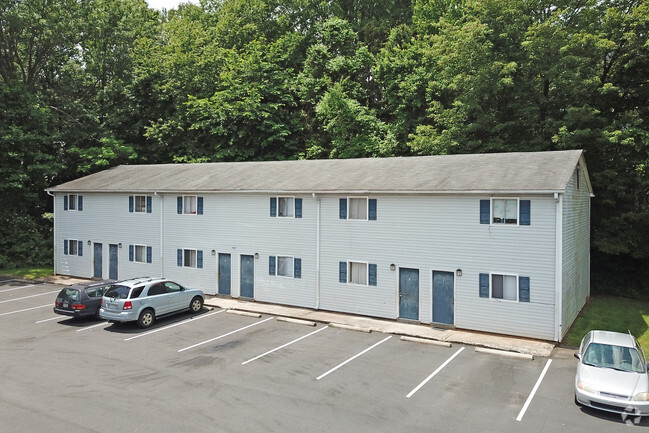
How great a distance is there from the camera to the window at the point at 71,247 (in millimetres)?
28797

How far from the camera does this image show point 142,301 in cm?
1794

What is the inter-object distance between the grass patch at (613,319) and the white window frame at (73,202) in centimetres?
2695

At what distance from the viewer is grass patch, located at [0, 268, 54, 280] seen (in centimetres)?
2972

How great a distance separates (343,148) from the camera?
122 feet

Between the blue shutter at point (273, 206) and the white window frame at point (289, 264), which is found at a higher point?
the blue shutter at point (273, 206)

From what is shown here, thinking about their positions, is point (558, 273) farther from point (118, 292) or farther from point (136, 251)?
point (136, 251)

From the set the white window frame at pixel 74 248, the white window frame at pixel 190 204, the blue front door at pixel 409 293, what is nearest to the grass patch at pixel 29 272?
the white window frame at pixel 74 248

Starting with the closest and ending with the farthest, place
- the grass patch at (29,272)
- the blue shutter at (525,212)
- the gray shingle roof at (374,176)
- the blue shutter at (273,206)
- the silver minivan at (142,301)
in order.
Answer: the blue shutter at (525,212) < the gray shingle roof at (374,176) < the silver minivan at (142,301) < the blue shutter at (273,206) < the grass patch at (29,272)

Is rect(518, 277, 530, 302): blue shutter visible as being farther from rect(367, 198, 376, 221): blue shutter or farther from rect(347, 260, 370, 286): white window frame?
rect(367, 198, 376, 221): blue shutter

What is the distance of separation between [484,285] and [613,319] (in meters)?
7.40

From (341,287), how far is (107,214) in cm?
1546

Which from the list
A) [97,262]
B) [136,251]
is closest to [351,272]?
[136,251]

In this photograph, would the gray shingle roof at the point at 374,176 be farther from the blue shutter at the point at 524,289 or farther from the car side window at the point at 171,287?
the car side window at the point at 171,287

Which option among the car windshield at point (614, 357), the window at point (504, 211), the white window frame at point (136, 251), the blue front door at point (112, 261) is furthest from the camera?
the blue front door at point (112, 261)
